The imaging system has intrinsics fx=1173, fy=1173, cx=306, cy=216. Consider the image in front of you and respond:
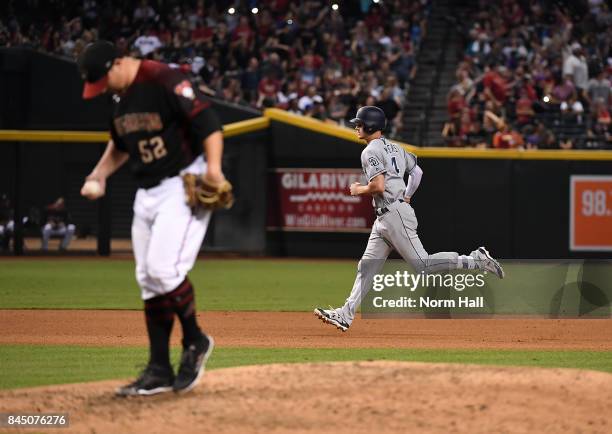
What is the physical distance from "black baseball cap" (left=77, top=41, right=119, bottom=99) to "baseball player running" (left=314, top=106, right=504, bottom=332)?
4065 millimetres

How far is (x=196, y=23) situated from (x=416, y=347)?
61.0 feet

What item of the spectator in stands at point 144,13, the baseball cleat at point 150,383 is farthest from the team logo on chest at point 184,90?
the spectator in stands at point 144,13

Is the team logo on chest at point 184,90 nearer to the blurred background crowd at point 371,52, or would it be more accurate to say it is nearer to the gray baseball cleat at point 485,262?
the gray baseball cleat at point 485,262

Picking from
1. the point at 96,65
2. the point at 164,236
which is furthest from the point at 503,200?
the point at 96,65

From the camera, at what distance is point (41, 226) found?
76.1 ft

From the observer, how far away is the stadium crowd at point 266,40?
24.9 meters

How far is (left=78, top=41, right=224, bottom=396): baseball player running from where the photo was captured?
22.0 feet

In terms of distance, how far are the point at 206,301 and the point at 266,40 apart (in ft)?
43.0

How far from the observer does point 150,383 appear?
6879 millimetres

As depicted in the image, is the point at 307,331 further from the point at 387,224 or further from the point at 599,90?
the point at 599,90

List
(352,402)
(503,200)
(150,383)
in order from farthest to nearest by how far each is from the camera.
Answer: (503,200)
(150,383)
(352,402)

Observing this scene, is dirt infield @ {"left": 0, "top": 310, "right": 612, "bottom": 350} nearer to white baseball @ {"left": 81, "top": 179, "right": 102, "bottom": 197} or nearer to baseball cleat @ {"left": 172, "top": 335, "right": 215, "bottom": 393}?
baseball cleat @ {"left": 172, "top": 335, "right": 215, "bottom": 393}

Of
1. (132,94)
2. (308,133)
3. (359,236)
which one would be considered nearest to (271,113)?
(308,133)

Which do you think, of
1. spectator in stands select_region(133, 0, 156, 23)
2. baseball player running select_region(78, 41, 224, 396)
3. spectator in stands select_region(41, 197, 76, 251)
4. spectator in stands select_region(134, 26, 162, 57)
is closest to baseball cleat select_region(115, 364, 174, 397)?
baseball player running select_region(78, 41, 224, 396)
